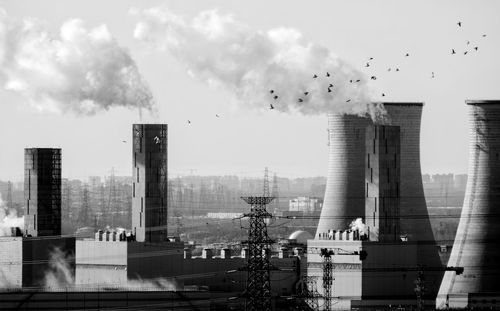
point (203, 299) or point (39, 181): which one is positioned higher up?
point (39, 181)

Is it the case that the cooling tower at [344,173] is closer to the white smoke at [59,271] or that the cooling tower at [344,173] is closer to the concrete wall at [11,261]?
the white smoke at [59,271]

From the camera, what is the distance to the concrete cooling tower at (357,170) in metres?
80.7

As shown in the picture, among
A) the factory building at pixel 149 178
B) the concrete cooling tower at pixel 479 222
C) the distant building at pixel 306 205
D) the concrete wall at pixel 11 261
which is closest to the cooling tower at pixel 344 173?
the concrete cooling tower at pixel 479 222

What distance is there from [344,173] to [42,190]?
16.4 m

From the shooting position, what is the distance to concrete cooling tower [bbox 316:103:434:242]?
3177 inches

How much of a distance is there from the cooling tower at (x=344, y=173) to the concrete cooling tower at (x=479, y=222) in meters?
6.52

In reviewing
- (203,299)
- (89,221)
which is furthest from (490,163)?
(89,221)

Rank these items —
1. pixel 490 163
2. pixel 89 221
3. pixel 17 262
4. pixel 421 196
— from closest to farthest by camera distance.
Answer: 1. pixel 17 262
2. pixel 490 163
3. pixel 421 196
4. pixel 89 221

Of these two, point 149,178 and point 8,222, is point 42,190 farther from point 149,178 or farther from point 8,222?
point 149,178

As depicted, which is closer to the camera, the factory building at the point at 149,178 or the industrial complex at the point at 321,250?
the industrial complex at the point at 321,250

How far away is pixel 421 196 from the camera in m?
81.2

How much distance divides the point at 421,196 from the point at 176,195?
9465 centimetres

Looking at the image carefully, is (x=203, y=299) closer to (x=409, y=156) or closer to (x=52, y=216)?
(x=52, y=216)

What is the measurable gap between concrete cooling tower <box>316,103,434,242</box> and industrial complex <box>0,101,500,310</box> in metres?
0.11
